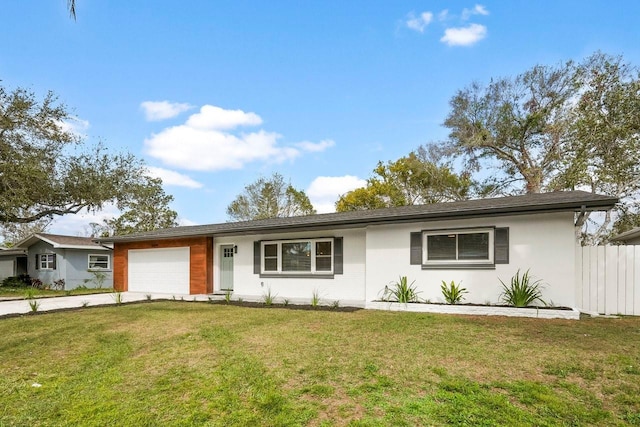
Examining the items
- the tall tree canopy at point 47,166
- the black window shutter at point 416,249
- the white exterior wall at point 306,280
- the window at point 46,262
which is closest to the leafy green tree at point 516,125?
the black window shutter at point 416,249

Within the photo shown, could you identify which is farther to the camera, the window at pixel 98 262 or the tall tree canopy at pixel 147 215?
the tall tree canopy at pixel 147 215

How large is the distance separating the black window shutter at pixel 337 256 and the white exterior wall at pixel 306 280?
0.37 ft

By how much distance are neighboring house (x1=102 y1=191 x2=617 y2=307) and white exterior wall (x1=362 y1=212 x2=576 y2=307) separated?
0.07 feet

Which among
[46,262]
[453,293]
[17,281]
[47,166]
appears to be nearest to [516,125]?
[453,293]

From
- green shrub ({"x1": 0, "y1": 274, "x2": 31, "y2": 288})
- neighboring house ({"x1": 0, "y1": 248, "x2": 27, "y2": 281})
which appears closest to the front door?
green shrub ({"x1": 0, "y1": 274, "x2": 31, "y2": 288})

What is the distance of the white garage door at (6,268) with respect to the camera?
2300cm

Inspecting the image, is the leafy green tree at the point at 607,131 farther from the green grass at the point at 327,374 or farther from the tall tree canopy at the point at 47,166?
the tall tree canopy at the point at 47,166

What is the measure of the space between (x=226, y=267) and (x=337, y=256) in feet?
16.1

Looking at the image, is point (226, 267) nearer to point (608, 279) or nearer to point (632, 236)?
point (608, 279)

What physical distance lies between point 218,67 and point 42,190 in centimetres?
1245

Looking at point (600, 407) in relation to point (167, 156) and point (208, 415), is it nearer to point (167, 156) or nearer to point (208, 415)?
point (208, 415)

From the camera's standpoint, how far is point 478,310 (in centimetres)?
866

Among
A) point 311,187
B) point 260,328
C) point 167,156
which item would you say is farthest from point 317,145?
point 260,328

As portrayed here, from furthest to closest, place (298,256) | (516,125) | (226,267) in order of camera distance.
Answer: (516,125) → (226,267) → (298,256)
